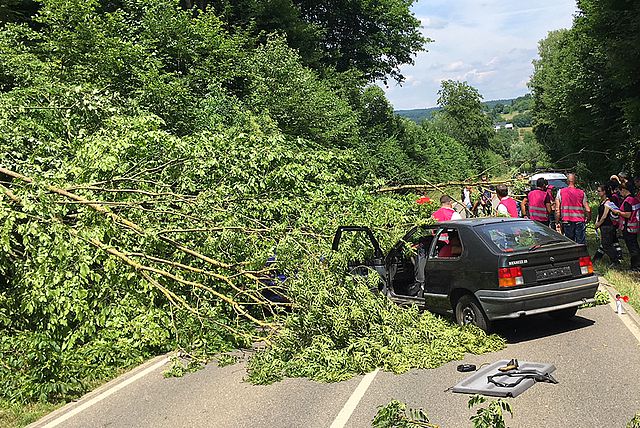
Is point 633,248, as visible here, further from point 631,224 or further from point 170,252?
point 170,252

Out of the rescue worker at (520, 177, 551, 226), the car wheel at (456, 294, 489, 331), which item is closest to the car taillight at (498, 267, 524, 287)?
the car wheel at (456, 294, 489, 331)

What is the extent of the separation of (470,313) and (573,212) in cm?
682

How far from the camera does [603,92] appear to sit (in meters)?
26.3

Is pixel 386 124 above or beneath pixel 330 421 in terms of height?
above

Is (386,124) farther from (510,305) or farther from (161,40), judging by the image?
(510,305)

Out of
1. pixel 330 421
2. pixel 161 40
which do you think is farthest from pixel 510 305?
pixel 161 40

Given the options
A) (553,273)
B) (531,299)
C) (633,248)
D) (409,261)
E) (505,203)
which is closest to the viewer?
(531,299)

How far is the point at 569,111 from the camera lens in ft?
99.5

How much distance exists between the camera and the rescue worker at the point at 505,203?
12814 millimetres

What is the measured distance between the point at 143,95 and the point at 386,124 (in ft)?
96.3

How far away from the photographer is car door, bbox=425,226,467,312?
360 inches

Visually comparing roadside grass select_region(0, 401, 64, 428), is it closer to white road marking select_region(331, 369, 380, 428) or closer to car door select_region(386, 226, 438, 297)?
white road marking select_region(331, 369, 380, 428)

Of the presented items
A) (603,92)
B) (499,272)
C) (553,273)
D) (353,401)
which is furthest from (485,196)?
(603,92)

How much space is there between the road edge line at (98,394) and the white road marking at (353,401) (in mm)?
2875
